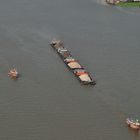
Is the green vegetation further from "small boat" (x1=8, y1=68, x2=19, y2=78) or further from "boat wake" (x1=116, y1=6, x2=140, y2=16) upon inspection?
"small boat" (x1=8, y1=68, x2=19, y2=78)

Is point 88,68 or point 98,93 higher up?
point 88,68

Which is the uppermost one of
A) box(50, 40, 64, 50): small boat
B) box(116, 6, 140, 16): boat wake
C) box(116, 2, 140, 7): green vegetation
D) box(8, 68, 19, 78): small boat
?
box(116, 2, 140, 7): green vegetation

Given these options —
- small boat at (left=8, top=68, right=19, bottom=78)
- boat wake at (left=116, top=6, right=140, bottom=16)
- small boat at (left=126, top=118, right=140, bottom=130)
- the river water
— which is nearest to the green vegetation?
boat wake at (left=116, top=6, right=140, bottom=16)

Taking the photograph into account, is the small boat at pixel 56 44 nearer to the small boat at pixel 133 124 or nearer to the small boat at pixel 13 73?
the small boat at pixel 13 73

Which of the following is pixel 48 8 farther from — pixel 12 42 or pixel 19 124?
pixel 19 124

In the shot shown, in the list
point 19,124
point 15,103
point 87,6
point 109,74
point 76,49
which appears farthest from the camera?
point 87,6

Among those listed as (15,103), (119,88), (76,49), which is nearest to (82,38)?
(76,49)
